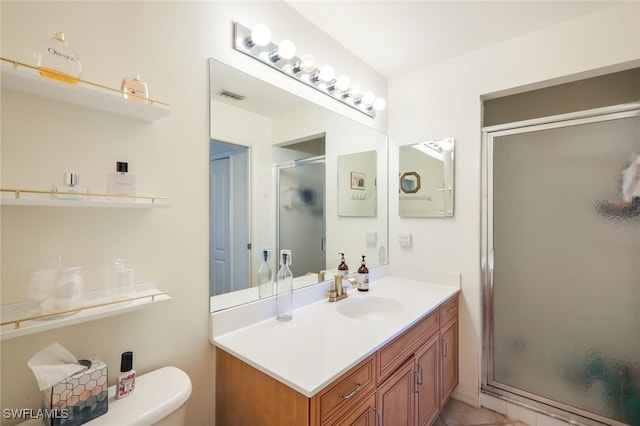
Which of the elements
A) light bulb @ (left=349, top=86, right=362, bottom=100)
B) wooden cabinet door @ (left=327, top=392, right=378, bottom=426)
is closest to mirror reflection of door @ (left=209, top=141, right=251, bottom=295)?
wooden cabinet door @ (left=327, top=392, right=378, bottom=426)

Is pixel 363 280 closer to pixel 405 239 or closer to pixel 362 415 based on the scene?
pixel 405 239

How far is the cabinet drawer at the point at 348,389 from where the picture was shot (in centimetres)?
93

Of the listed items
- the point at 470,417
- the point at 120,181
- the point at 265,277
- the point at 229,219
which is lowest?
the point at 470,417

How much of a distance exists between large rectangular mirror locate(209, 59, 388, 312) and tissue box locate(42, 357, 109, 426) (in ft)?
1.56

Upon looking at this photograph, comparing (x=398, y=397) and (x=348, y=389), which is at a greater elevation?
(x=348, y=389)

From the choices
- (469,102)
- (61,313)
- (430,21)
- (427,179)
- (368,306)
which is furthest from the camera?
(427,179)

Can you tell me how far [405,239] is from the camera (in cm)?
231

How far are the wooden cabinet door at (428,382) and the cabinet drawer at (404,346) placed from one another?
6cm

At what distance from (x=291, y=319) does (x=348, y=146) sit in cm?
127

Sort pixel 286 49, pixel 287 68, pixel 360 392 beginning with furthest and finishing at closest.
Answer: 1. pixel 287 68
2. pixel 286 49
3. pixel 360 392

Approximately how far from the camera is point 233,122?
1363mm

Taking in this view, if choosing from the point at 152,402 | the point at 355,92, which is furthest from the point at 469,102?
the point at 152,402

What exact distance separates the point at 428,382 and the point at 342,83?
188 centimetres

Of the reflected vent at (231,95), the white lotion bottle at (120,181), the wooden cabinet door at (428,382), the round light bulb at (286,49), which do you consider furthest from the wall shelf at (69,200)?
the wooden cabinet door at (428,382)
